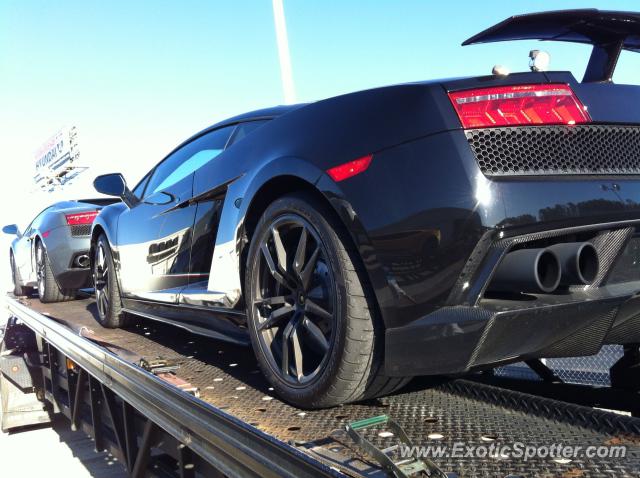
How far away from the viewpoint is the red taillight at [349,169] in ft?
6.06

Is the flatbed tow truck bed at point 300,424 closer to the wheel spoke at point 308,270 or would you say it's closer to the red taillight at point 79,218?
the wheel spoke at point 308,270

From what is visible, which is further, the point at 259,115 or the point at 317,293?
the point at 259,115

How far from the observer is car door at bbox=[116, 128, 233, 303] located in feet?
10.2

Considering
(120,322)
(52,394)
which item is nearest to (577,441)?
→ (120,322)

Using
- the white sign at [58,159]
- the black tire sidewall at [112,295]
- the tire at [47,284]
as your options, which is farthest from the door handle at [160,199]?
the white sign at [58,159]

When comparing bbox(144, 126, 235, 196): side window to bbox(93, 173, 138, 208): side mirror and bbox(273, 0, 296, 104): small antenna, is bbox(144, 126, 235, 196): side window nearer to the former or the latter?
bbox(93, 173, 138, 208): side mirror

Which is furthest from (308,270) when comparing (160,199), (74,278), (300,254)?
(74,278)

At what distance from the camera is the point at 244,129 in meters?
3.02

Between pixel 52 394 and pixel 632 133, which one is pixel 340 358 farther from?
pixel 52 394

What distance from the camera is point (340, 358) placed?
1854 millimetres

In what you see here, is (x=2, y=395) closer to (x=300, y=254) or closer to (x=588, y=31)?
(x=300, y=254)

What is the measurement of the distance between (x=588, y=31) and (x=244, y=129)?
1.66m

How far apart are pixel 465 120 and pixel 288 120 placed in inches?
31.4
